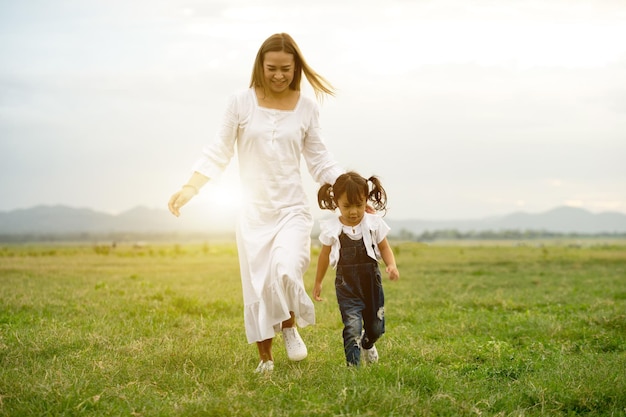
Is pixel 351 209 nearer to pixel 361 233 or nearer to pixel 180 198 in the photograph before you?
pixel 361 233

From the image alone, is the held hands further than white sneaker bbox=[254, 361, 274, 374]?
Yes

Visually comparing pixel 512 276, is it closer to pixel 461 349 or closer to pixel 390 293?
pixel 390 293

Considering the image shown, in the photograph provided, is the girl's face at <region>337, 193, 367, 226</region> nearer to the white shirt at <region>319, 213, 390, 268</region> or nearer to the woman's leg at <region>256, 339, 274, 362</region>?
the white shirt at <region>319, 213, 390, 268</region>

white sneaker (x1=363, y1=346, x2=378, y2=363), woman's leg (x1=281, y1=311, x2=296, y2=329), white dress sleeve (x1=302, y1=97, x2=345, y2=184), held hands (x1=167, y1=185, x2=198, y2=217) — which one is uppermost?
white dress sleeve (x1=302, y1=97, x2=345, y2=184)

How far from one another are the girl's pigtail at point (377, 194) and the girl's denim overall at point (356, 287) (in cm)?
41

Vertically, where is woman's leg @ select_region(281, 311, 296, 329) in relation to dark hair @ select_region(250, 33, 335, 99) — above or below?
below

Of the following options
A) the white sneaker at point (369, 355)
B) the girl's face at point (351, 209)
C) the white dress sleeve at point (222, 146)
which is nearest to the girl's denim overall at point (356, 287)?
the girl's face at point (351, 209)

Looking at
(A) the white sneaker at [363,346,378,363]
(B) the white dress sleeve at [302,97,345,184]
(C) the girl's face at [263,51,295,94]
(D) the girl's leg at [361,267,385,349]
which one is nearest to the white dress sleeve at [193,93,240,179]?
(C) the girl's face at [263,51,295,94]

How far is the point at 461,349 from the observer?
7523mm

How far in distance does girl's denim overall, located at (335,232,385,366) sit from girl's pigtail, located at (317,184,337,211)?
0.33m

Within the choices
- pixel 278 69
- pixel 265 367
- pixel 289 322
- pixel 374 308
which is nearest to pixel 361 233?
pixel 374 308

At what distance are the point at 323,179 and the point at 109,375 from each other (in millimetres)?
2616

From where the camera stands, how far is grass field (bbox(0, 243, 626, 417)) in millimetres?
4914

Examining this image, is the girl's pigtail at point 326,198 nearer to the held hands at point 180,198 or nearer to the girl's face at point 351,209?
the girl's face at point 351,209
